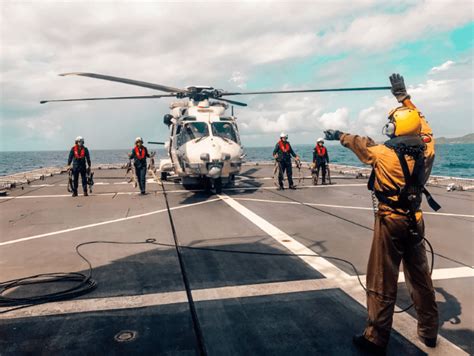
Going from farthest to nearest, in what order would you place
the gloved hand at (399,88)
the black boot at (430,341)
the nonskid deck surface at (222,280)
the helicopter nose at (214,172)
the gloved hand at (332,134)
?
the helicopter nose at (214,172)
the gloved hand at (399,88)
the gloved hand at (332,134)
the nonskid deck surface at (222,280)
the black boot at (430,341)

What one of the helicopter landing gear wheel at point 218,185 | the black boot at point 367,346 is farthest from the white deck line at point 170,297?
the helicopter landing gear wheel at point 218,185

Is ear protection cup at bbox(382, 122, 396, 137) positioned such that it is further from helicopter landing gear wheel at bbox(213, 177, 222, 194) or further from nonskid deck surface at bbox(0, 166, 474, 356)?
helicopter landing gear wheel at bbox(213, 177, 222, 194)

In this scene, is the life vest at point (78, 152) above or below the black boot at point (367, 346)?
above

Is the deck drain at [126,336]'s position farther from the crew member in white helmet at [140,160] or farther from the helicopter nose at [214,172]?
the crew member in white helmet at [140,160]

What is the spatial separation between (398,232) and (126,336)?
2.90 m

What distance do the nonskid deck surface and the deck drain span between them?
42 mm

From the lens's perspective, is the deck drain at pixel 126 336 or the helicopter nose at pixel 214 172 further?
the helicopter nose at pixel 214 172

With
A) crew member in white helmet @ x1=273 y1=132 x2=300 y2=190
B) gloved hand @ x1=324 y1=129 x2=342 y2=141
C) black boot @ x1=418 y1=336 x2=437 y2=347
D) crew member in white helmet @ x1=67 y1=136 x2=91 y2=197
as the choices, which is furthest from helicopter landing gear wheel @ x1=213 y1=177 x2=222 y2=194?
black boot @ x1=418 y1=336 x2=437 y2=347

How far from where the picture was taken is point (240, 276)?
5293mm

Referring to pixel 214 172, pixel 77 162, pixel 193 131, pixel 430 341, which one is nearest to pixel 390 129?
pixel 430 341

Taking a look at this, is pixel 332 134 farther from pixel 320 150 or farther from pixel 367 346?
pixel 320 150

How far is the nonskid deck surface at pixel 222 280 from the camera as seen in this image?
11.8ft

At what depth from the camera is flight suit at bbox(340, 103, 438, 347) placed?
11.4ft

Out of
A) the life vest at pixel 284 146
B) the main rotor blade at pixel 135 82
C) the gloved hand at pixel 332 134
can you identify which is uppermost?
the main rotor blade at pixel 135 82
